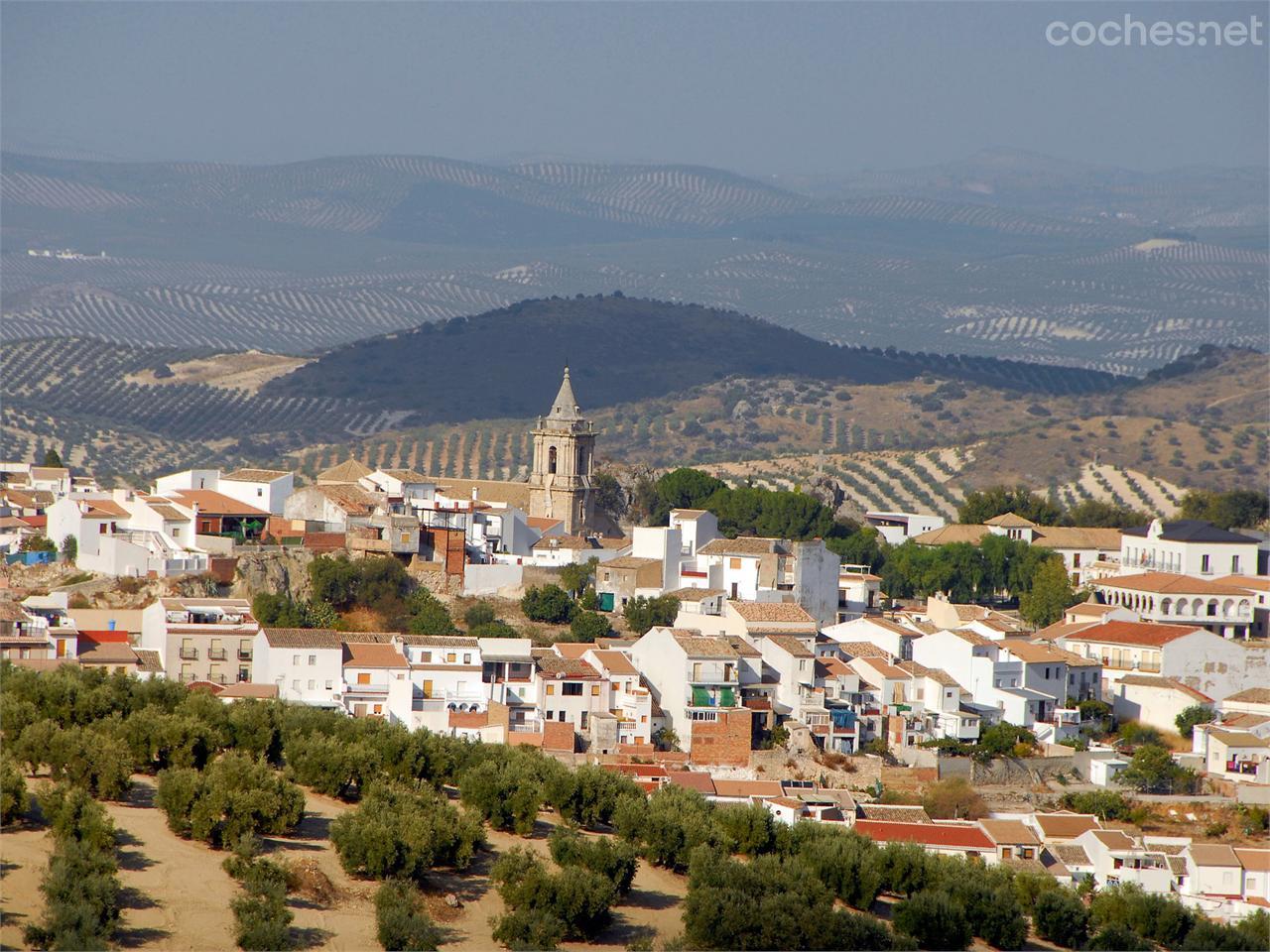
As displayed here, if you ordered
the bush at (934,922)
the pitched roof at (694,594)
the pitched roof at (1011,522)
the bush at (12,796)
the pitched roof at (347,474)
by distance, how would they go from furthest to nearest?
the pitched roof at (1011,522) → the pitched roof at (347,474) → the pitched roof at (694,594) → the bush at (934,922) → the bush at (12,796)

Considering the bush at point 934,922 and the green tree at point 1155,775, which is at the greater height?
the green tree at point 1155,775

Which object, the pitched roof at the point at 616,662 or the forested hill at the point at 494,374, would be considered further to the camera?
the forested hill at the point at 494,374

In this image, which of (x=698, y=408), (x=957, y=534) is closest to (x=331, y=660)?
(x=957, y=534)

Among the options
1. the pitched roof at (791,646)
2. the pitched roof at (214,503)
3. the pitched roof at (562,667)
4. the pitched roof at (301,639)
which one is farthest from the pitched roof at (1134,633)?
the pitched roof at (214,503)

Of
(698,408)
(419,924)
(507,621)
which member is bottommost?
(419,924)

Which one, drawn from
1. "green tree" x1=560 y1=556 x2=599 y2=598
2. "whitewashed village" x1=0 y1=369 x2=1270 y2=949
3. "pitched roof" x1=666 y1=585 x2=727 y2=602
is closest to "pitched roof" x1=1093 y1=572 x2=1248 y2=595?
"whitewashed village" x1=0 y1=369 x2=1270 y2=949

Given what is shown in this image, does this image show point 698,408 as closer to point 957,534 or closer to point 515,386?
point 515,386

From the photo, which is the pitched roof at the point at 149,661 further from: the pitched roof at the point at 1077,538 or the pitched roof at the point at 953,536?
the pitched roof at the point at 1077,538

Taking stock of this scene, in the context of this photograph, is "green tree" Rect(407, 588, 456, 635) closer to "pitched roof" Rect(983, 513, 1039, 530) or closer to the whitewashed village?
the whitewashed village

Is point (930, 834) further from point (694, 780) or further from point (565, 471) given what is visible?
point (565, 471)
